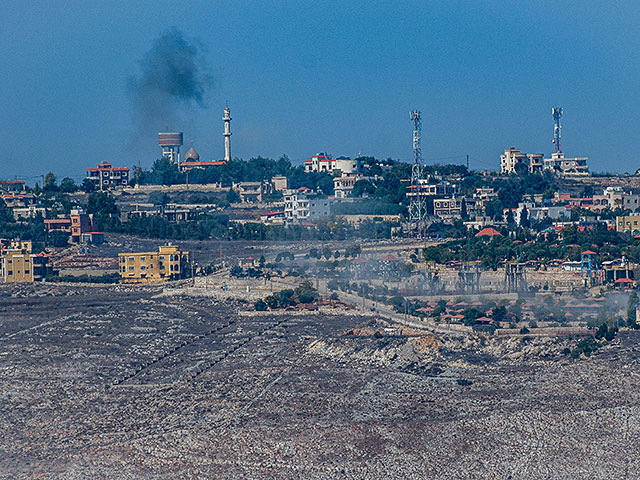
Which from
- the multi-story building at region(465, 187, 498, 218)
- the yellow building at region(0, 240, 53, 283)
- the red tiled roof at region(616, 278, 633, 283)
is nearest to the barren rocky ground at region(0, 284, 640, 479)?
the red tiled roof at region(616, 278, 633, 283)

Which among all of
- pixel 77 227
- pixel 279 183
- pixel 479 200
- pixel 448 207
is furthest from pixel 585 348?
pixel 279 183

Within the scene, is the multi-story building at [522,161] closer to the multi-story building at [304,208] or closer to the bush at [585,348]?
the multi-story building at [304,208]

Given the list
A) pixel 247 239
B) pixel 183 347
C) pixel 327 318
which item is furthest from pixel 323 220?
pixel 183 347

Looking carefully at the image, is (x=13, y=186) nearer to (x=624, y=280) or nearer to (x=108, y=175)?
(x=108, y=175)

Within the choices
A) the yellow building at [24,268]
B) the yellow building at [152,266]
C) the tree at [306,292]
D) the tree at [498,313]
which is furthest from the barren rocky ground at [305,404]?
the yellow building at [24,268]

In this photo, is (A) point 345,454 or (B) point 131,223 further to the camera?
(B) point 131,223

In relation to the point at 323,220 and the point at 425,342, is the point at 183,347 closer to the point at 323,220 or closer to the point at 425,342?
the point at 425,342
